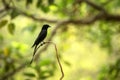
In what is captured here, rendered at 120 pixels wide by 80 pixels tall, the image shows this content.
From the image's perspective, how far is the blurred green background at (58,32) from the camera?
91.0 inches

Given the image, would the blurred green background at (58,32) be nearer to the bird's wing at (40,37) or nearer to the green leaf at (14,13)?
the green leaf at (14,13)

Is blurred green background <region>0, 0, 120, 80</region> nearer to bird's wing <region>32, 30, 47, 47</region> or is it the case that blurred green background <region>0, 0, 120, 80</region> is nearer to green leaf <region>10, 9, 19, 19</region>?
green leaf <region>10, 9, 19, 19</region>

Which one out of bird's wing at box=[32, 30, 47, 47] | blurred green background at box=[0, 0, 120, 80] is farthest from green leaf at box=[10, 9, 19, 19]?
bird's wing at box=[32, 30, 47, 47]

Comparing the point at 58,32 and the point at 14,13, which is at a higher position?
the point at 58,32

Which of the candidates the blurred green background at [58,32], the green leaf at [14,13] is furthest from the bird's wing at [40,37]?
the green leaf at [14,13]

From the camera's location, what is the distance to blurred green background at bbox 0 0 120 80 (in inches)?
91.0

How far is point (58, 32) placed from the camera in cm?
370

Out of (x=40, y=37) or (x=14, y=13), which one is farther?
(x=14, y=13)

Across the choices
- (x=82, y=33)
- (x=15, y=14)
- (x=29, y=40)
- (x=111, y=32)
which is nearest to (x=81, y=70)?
(x=29, y=40)

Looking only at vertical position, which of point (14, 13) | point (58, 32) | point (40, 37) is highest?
point (58, 32)

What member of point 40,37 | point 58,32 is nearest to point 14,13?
point 40,37

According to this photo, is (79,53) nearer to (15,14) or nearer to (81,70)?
(81,70)

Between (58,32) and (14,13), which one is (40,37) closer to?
(14,13)

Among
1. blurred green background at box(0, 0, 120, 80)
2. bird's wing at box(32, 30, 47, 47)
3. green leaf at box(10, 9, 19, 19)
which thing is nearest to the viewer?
bird's wing at box(32, 30, 47, 47)
